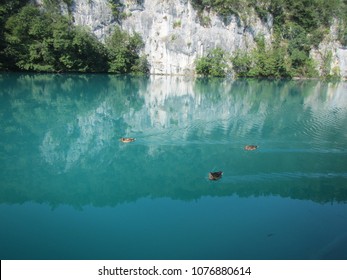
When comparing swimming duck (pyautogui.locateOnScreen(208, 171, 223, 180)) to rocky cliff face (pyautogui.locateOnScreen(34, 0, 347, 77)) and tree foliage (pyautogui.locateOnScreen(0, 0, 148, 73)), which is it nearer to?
tree foliage (pyautogui.locateOnScreen(0, 0, 148, 73))

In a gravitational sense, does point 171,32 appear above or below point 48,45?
above

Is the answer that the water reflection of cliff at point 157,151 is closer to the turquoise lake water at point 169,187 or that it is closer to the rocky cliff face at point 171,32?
the turquoise lake water at point 169,187

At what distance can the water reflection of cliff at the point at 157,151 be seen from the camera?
11141mm

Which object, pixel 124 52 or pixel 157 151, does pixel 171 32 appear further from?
pixel 157 151

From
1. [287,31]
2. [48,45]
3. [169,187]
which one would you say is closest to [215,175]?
[169,187]

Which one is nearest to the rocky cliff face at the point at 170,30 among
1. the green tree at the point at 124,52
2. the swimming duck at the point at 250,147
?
the green tree at the point at 124,52

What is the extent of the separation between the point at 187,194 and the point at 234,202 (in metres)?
1.46

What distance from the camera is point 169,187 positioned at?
11336mm

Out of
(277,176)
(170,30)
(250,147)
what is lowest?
(277,176)

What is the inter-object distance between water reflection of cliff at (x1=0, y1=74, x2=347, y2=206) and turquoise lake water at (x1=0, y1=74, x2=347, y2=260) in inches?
2.3

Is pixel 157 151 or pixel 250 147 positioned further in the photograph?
pixel 250 147

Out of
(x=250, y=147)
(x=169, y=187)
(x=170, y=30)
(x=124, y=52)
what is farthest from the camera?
(x=170, y=30)

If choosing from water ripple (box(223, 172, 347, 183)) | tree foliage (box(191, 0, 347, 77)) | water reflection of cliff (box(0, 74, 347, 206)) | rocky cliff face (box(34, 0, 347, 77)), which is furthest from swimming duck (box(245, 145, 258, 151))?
tree foliage (box(191, 0, 347, 77))

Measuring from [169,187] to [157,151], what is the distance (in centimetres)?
345
